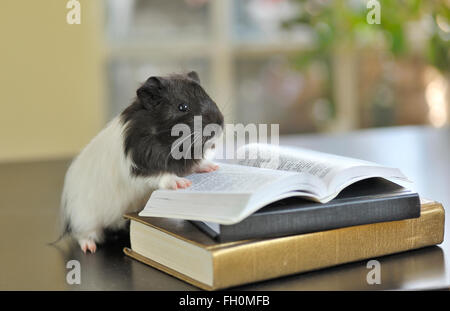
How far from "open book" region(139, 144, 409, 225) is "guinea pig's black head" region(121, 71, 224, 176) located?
6 cm

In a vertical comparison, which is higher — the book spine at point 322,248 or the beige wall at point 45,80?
the beige wall at point 45,80

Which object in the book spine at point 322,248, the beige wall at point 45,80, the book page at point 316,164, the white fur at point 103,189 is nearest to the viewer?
the book spine at point 322,248

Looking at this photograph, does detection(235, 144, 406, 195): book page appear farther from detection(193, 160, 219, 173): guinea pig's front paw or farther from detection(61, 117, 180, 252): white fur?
detection(61, 117, 180, 252): white fur

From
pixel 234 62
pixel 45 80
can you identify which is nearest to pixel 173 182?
pixel 45 80

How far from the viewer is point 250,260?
77cm

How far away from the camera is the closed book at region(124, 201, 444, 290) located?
76cm

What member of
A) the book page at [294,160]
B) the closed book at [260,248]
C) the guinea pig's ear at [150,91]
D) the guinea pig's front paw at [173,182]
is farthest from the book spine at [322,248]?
the guinea pig's ear at [150,91]

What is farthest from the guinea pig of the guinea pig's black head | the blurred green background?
the blurred green background

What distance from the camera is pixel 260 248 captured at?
0.78 m

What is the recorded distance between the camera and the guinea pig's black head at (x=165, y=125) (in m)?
0.94

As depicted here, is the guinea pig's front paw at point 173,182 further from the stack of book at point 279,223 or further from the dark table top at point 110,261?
the dark table top at point 110,261

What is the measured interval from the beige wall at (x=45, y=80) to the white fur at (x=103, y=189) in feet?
6.42

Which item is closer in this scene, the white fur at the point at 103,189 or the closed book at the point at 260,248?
the closed book at the point at 260,248
